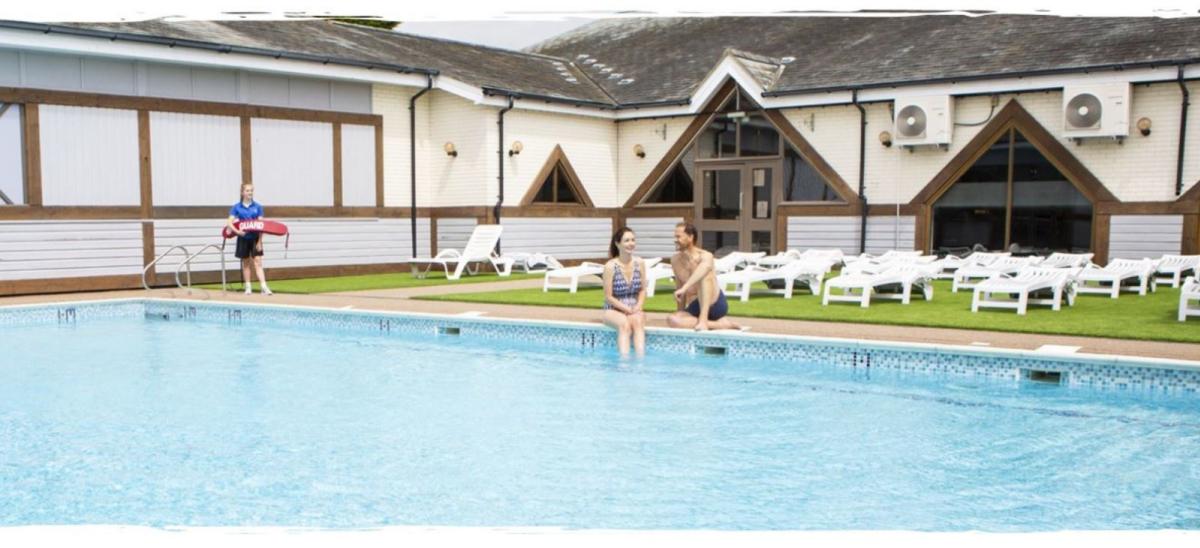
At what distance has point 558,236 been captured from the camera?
1880cm

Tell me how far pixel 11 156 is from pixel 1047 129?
14.1m

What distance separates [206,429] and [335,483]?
171cm

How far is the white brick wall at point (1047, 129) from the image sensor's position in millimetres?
14188

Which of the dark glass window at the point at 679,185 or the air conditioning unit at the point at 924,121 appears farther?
the dark glass window at the point at 679,185

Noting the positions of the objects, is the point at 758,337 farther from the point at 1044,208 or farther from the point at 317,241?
the point at 317,241

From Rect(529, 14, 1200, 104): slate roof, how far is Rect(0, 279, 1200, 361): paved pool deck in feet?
21.0

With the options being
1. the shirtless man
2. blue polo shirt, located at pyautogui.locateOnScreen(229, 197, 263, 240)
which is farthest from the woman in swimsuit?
blue polo shirt, located at pyautogui.locateOnScreen(229, 197, 263, 240)

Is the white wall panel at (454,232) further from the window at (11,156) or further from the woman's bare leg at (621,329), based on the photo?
the woman's bare leg at (621,329)

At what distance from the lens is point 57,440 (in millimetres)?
6051

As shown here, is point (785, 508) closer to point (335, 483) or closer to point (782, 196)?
point (335, 483)

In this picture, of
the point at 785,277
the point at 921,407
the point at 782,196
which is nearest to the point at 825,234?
the point at 782,196

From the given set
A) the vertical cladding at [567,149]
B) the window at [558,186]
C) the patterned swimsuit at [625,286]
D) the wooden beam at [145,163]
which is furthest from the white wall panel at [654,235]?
the patterned swimsuit at [625,286]

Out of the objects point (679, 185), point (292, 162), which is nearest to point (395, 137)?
point (292, 162)

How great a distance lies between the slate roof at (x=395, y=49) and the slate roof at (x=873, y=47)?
3.81ft
